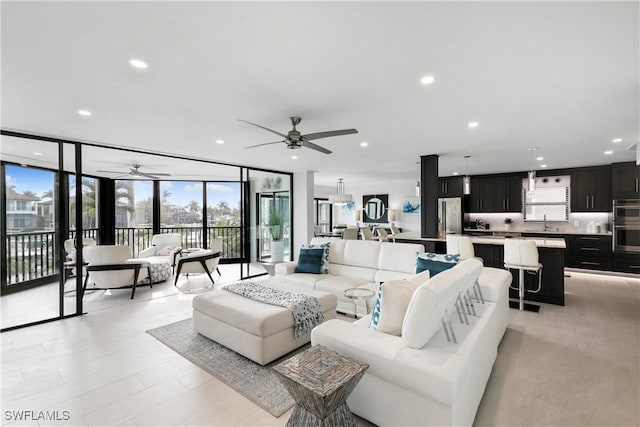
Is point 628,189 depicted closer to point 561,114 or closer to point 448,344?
point 561,114

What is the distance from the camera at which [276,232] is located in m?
7.16

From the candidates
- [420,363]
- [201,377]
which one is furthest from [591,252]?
[201,377]

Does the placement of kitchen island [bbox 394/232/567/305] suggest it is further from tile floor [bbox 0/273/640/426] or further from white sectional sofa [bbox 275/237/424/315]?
white sectional sofa [bbox 275/237/424/315]

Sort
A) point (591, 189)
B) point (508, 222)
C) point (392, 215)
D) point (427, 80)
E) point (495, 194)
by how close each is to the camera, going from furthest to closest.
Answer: point (392, 215), point (495, 194), point (508, 222), point (591, 189), point (427, 80)

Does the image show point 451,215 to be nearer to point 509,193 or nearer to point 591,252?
point 509,193

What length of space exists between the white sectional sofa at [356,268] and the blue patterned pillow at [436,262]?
52 cm

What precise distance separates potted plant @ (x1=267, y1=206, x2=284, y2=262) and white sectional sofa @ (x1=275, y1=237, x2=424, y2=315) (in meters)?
2.30

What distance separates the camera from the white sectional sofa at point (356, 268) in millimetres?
4074

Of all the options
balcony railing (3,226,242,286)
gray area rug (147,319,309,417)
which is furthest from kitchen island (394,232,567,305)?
balcony railing (3,226,242,286)

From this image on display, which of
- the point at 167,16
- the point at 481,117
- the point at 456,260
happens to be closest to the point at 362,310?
the point at 456,260

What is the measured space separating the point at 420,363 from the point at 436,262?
2004 mm

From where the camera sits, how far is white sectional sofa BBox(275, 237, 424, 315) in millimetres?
4074

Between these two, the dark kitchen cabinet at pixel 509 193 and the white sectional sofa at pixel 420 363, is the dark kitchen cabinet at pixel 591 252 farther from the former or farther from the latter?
the white sectional sofa at pixel 420 363

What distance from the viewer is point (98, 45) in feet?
6.26
